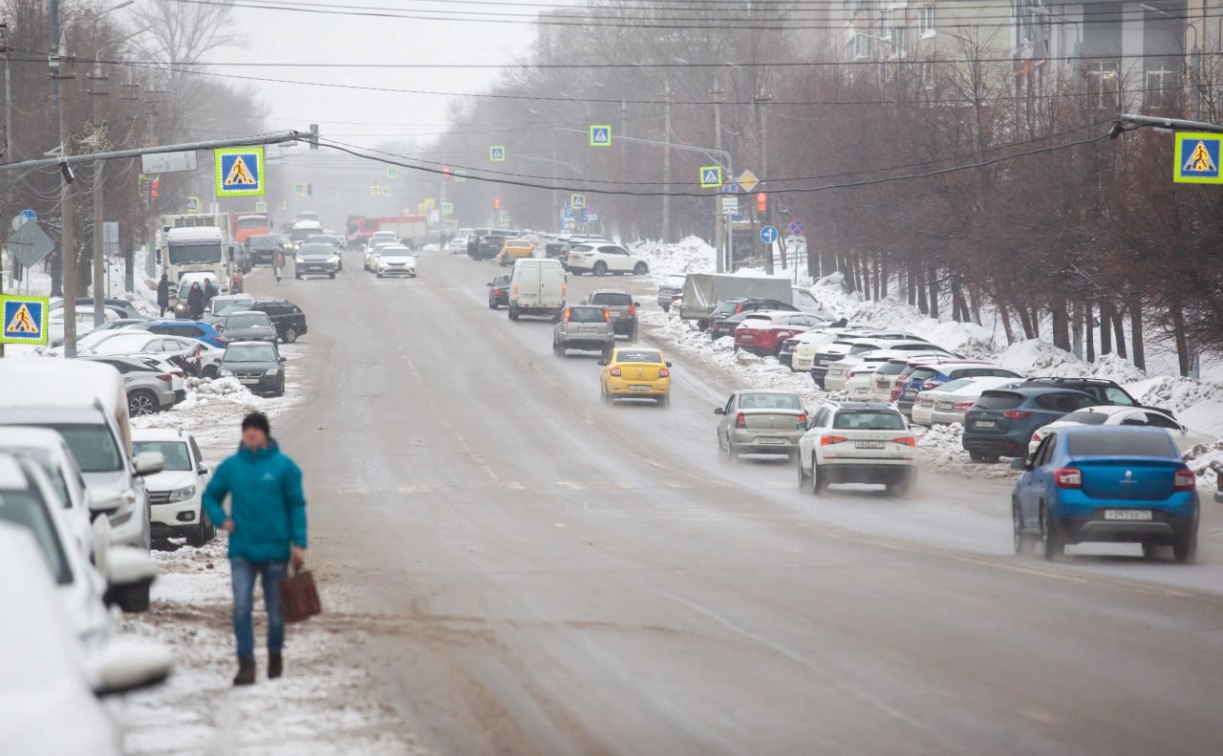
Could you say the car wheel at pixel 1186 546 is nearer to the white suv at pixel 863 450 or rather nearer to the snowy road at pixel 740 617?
the snowy road at pixel 740 617

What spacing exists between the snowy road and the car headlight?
72.1 inches

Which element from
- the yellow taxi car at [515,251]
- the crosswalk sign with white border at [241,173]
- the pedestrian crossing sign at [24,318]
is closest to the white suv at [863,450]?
the crosswalk sign with white border at [241,173]

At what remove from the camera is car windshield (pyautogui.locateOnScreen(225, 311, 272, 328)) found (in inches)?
2111

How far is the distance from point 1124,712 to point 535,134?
489 ft

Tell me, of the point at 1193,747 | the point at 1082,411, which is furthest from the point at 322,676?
the point at 1082,411

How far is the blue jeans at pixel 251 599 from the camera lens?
10.2 meters

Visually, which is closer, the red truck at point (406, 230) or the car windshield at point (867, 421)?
the car windshield at point (867, 421)

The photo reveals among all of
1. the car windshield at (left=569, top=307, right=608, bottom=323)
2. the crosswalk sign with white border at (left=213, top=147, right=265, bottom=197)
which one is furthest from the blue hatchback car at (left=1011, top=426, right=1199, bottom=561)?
the car windshield at (left=569, top=307, right=608, bottom=323)

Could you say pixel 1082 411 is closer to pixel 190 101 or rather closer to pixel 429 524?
pixel 429 524

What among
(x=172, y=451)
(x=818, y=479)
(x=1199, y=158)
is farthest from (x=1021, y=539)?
(x=1199, y=158)

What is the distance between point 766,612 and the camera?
44.7 ft

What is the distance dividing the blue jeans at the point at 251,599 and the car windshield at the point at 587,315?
44.4 metres

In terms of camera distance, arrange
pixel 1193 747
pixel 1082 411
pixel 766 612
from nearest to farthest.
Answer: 1. pixel 1193 747
2. pixel 766 612
3. pixel 1082 411

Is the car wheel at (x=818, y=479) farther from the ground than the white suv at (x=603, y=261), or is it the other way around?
the white suv at (x=603, y=261)
